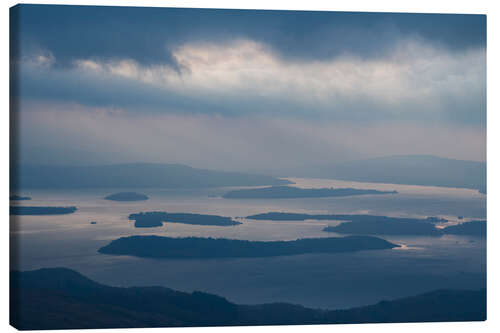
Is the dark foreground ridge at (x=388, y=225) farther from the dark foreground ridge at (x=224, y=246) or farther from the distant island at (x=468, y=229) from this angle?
the dark foreground ridge at (x=224, y=246)

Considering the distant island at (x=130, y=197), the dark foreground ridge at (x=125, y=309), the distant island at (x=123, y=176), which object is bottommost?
the dark foreground ridge at (x=125, y=309)

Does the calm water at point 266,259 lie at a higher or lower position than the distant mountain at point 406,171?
lower

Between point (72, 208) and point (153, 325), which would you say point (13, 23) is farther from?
point (153, 325)

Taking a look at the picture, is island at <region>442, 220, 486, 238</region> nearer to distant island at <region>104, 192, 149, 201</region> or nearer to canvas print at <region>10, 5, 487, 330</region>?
canvas print at <region>10, 5, 487, 330</region>

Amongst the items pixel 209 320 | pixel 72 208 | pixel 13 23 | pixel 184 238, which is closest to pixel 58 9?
pixel 13 23

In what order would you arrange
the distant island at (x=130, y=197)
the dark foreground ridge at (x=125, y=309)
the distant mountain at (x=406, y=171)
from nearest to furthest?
1. the dark foreground ridge at (x=125, y=309)
2. the distant island at (x=130, y=197)
3. the distant mountain at (x=406, y=171)

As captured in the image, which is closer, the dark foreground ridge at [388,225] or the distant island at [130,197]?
the distant island at [130,197]

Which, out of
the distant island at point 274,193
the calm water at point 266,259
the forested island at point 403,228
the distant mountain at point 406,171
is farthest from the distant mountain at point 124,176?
the forested island at point 403,228

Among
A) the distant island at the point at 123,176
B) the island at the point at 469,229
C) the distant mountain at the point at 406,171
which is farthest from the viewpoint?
the island at the point at 469,229

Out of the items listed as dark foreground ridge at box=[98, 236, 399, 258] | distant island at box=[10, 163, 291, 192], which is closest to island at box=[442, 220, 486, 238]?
dark foreground ridge at box=[98, 236, 399, 258]
